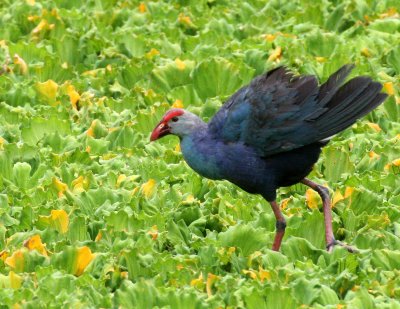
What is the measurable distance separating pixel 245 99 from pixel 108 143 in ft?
5.89

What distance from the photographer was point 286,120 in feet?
22.1

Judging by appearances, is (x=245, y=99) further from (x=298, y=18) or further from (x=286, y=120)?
(x=298, y=18)

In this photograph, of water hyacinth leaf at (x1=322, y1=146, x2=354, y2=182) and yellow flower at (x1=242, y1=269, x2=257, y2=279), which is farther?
water hyacinth leaf at (x1=322, y1=146, x2=354, y2=182)

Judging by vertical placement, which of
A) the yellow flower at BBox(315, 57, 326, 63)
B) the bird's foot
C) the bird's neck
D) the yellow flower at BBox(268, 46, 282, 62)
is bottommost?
the yellow flower at BBox(315, 57, 326, 63)

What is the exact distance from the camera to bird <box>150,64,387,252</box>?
6695 millimetres

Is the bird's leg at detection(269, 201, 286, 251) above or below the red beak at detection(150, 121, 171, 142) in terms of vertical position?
below

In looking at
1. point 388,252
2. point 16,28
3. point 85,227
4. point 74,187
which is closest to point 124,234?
point 85,227

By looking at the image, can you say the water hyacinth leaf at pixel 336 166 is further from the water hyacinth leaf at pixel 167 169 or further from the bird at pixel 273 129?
the bird at pixel 273 129

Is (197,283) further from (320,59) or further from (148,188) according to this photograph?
(320,59)

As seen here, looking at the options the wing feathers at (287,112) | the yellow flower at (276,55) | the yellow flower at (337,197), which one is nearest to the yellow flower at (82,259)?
the wing feathers at (287,112)

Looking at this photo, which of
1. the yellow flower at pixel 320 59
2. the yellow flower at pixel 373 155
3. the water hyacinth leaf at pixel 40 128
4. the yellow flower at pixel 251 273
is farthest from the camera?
the yellow flower at pixel 320 59

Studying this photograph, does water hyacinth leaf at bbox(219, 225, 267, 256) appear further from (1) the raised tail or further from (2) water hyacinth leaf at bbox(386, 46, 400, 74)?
(2) water hyacinth leaf at bbox(386, 46, 400, 74)

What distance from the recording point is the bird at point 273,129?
6.70 m

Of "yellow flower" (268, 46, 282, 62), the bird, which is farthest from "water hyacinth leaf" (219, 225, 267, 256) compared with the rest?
"yellow flower" (268, 46, 282, 62)
